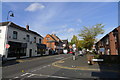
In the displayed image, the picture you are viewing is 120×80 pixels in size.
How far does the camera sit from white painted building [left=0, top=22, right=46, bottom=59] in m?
18.4

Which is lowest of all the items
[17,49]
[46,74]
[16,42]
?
[46,74]

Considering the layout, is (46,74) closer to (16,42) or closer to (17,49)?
(16,42)

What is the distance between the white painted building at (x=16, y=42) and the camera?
1842 cm

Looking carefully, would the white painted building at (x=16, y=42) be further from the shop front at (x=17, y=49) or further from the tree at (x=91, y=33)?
the tree at (x=91, y=33)

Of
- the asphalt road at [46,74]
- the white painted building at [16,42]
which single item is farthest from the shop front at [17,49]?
the asphalt road at [46,74]

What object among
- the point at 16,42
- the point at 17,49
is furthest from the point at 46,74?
the point at 17,49

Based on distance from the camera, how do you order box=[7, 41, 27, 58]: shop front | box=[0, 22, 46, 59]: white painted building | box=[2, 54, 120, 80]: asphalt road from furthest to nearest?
box=[7, 41, 27, 58]: shop front
box=[0, 22, 46, 59]: white painted building
box=[2, 54, 120, 80]: asphalt road

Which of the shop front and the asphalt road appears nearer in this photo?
the asphalt road

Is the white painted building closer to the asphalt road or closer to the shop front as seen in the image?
the shop front

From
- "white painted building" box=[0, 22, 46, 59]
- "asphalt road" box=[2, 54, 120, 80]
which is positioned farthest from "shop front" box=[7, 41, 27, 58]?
"asphalt road" box=[2, 54, 120, 80]

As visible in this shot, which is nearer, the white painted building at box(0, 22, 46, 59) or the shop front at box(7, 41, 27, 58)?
the white painted building at box(0, 22, 46, 59)

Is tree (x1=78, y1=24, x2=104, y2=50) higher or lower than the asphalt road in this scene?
higher

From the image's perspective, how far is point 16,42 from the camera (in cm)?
2081

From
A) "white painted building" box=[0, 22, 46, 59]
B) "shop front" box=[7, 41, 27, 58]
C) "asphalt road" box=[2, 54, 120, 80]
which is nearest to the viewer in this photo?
"asphalt road" box=[2, 54, 120, 80]
